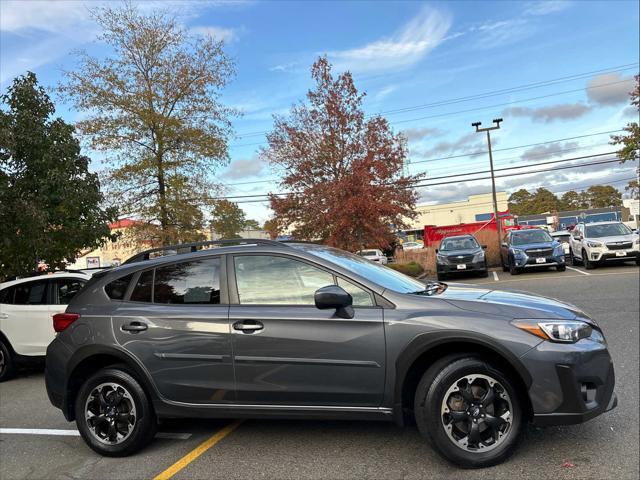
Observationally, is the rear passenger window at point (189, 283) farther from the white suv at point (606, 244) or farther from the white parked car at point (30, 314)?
the white suv at point (606, 244)

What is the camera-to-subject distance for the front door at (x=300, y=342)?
3533 mm

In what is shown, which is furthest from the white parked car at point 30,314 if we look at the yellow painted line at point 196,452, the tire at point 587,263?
the tire at point 587,263

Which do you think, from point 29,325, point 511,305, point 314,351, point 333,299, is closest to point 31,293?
point 29,325

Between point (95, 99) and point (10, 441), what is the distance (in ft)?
45.3

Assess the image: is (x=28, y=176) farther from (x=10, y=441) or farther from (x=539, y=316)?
(x=539, y=316)

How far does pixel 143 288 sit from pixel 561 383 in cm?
320

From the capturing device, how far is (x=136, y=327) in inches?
160

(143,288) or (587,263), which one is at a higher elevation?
(143,288)

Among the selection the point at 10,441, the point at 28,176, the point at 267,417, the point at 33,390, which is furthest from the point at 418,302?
the point at 28,176

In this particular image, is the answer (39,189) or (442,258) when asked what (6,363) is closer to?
(39,189)

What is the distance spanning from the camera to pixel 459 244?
1906 centimetres

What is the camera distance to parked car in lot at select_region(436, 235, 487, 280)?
58.2 ft

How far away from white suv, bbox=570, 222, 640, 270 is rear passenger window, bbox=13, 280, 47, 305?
1545 cm

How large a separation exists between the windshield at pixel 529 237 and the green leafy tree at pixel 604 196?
9497 centimetres
